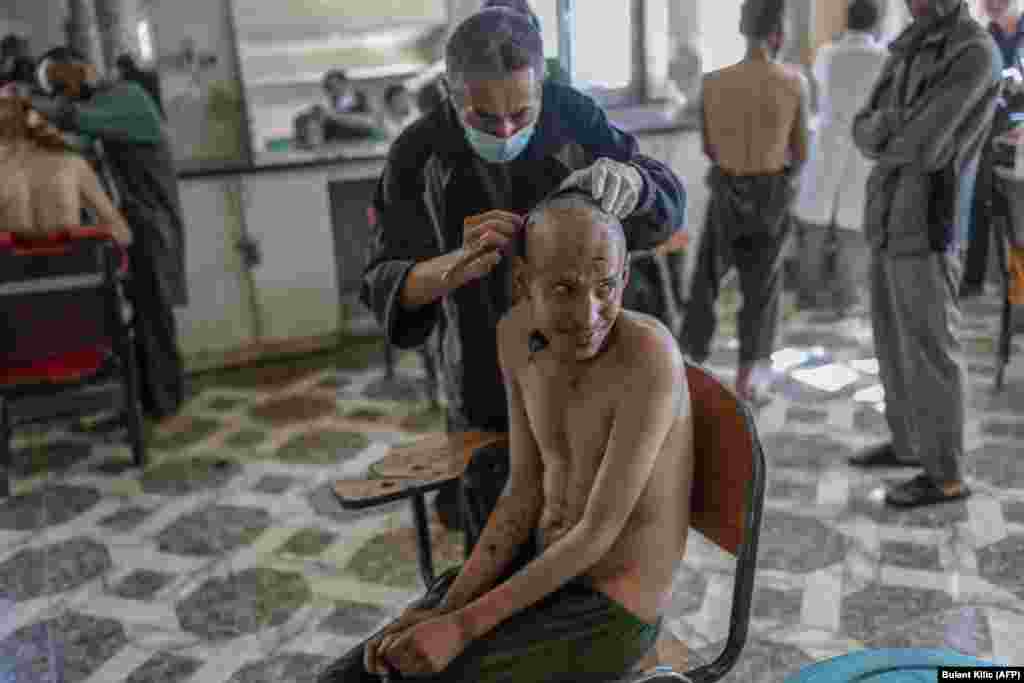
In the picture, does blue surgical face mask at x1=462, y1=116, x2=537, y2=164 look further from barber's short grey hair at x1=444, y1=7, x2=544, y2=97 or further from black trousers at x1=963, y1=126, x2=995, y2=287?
black trousers at x1=963, y1=126, x2=995, y2=287

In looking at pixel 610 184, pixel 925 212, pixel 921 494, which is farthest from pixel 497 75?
pixel 921 494

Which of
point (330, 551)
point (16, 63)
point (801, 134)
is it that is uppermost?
point (16, 63)

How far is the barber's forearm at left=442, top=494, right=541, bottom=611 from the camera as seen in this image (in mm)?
1534

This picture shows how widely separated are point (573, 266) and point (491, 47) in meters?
0.38

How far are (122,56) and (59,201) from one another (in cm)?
101

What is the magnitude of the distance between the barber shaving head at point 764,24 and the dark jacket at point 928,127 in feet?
2.09

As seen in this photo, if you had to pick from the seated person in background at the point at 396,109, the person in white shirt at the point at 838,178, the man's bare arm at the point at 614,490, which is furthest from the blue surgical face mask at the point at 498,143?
the seated person in background at the point at 396,109

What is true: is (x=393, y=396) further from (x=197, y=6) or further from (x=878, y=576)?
(x=878, y=576)

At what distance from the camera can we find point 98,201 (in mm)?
3820

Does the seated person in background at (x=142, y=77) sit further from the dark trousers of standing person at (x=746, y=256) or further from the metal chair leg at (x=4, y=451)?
the dark trousers of standing person at (x=746, y=256)

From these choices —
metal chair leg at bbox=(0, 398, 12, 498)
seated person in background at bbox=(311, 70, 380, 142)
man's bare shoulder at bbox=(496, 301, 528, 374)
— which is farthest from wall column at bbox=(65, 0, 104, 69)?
man's bare shoulder at bbox=(496, 301, 528, 374)

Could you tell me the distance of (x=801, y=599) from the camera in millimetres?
2654

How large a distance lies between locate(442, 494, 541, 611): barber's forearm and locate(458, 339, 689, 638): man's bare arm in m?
0.09

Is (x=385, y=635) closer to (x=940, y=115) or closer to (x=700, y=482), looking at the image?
(x=700, y=482)
